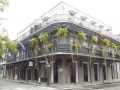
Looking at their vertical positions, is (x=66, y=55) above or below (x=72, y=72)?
above

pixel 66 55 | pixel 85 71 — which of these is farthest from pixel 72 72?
pixel 85 71

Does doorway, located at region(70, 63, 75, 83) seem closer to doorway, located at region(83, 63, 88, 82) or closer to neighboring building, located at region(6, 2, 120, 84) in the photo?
neighboring building, located at region(6, 2, 120, 84)

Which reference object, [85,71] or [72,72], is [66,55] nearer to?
[72,72]

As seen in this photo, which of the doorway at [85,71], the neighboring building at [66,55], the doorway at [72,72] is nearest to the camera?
the neighboring building at [66,55]

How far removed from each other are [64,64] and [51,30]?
4366 millimetres

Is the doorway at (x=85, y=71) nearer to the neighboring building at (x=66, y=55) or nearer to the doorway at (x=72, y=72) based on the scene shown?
the neighboring building at (x=66, y=55)

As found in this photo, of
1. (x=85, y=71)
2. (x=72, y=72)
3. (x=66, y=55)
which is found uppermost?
(x=66, y=55)

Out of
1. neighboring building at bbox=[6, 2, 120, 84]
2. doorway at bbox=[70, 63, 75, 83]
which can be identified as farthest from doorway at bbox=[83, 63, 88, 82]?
doorway at bbox=[70, 63, 75, 83]

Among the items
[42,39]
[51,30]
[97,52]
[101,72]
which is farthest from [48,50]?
[101,72]

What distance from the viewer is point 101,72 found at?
20.7 metres

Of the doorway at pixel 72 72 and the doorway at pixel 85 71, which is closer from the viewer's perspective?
the doorway at pixel 72 72

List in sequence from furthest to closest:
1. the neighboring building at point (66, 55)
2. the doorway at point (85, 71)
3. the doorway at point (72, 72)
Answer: the doorway at point (85, 71), the doorway at point (72, 72), the neighboring building at point (66, 55)

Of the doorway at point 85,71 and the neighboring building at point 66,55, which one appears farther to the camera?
the doorway at point 85,71

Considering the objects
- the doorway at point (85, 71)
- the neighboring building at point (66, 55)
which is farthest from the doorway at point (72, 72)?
the doorway at point (85, 71)
